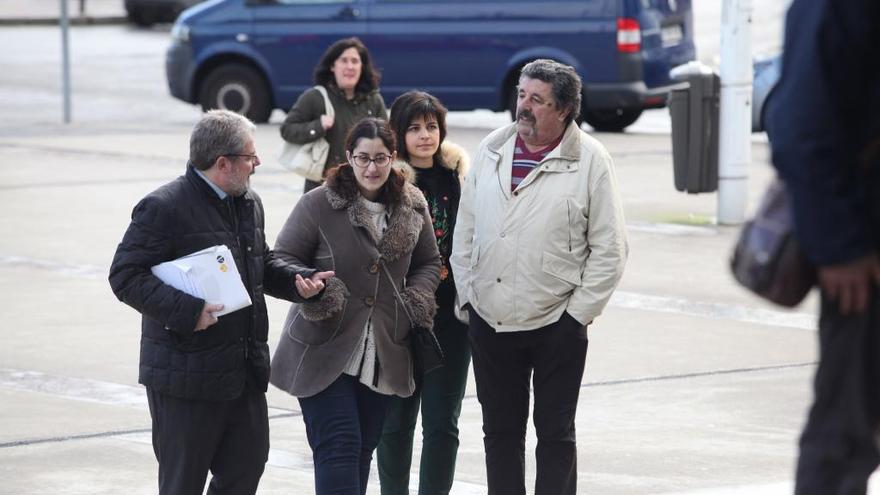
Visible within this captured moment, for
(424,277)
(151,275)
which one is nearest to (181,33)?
(424,277)

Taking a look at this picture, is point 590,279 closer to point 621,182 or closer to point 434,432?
point 434,432

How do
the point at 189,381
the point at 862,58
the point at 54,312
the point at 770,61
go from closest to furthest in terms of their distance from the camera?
the point at 862,58
the point at 189,381
the point at 54,312
the point at 770,61

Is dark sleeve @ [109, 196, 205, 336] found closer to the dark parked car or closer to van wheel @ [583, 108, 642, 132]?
van wheel @ [583, 108, 642, 132]

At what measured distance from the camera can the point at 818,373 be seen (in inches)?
127

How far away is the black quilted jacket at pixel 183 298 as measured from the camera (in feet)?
17.1

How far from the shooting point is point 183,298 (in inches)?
204

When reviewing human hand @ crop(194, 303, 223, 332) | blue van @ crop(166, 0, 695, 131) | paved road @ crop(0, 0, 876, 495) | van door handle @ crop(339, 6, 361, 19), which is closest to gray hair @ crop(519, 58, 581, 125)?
human hand @ crop(194, 303, 223, 332)

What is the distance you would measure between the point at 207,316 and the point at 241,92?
15.1 metres

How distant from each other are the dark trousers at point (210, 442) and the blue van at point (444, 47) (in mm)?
13471

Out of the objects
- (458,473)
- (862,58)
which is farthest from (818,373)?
(458,473)

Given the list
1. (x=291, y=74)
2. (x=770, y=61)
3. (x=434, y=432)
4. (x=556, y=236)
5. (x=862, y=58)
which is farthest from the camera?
(x=291, y=74)

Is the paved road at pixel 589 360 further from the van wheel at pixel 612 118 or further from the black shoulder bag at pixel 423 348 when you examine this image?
the van wheel at pixel 612 118

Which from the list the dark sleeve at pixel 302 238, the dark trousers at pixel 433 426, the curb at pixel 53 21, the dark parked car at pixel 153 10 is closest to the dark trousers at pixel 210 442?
the dark sleeve at pixel 302 238

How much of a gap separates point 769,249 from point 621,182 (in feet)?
40.5
